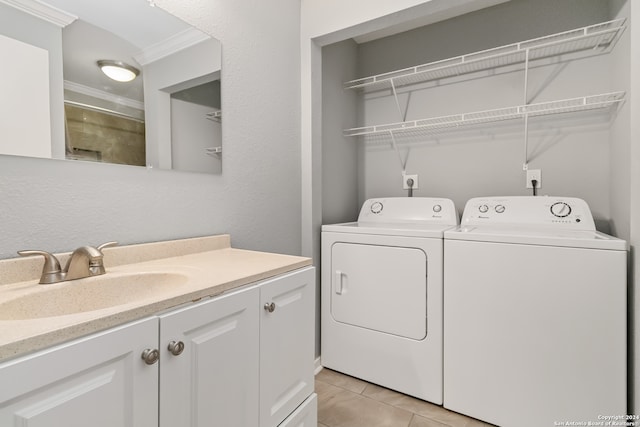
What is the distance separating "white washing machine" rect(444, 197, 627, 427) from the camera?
Result: 129 cm

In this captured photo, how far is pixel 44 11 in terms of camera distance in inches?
36.7

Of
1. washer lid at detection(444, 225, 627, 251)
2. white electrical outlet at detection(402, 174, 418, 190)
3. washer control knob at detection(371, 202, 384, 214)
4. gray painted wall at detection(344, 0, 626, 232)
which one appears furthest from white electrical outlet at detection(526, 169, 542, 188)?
washer control knob at detection(371, 202, 384, 214)

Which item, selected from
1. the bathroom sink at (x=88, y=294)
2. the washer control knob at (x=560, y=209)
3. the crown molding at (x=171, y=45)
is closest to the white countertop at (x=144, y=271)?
the bathroom sink at (x=88, y=294)

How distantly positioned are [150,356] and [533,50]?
2646 millimetres

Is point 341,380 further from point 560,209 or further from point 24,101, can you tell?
point 24,101

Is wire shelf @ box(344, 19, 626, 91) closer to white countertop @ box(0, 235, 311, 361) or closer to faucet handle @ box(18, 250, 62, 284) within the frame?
white countertop @ box(0, 235, 311, 361)

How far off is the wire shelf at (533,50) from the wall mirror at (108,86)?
1.45 metres

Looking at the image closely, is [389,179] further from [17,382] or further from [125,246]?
[17,382]

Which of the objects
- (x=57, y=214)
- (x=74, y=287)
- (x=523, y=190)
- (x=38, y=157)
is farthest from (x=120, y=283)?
(x=523, y=190)

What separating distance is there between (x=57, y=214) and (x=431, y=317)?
5.60ft

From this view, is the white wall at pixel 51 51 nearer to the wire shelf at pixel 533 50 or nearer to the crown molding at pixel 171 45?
the crown molding at pixel 171 45

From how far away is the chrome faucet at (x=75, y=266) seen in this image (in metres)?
0.87

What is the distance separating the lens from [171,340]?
71cm

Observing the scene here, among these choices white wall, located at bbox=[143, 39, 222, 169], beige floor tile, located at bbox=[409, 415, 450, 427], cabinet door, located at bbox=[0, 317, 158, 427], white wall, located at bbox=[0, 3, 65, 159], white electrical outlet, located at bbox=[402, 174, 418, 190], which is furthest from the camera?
white electrical outlet, located at bbox=[402, 174, 418, 190]
